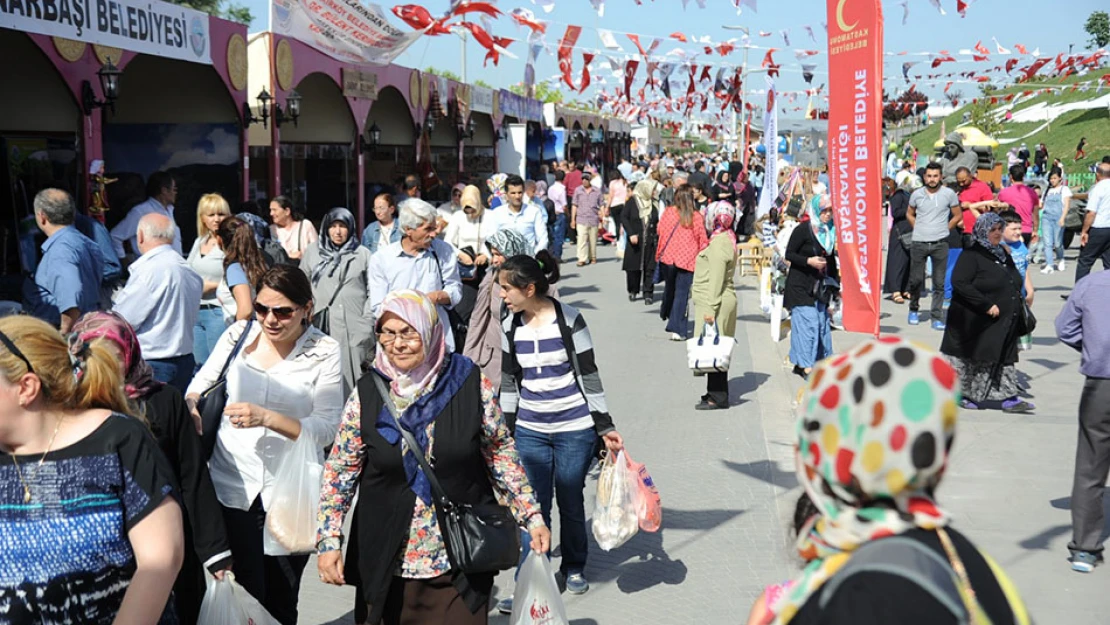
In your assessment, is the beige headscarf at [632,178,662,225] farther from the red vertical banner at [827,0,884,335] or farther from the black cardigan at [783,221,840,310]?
the red vertical banner at [827,0,884,335]

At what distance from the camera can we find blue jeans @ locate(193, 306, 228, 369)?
7.60 m

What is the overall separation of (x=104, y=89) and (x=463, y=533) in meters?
8.30

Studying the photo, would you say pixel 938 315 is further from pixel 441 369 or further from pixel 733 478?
pixel 441 369

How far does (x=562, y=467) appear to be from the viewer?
17.8 ft

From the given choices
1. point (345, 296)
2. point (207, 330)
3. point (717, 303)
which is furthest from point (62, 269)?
point (717, 303)

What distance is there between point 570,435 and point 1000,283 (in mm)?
5007

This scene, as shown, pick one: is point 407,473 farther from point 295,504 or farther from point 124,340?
point 124,340

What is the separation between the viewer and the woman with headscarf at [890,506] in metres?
1.78

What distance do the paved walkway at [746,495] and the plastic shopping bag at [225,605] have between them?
1682 mm

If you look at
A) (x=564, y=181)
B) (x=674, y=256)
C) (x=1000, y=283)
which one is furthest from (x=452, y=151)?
(x=1000, y=283)

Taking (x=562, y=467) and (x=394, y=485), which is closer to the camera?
(x=394, y=485)

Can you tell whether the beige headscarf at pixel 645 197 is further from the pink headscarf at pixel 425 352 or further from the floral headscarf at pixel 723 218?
the pink headscarf at pixel 425 352

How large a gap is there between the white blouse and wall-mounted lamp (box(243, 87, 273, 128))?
9.70 meters

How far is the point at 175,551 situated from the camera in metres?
2.84
